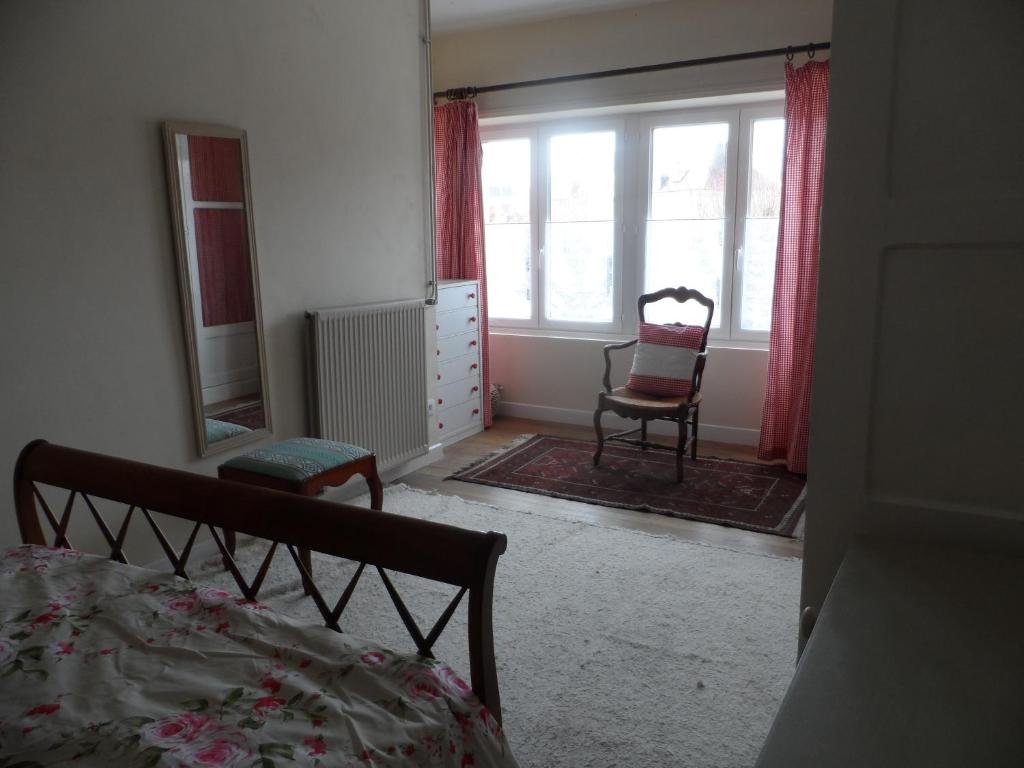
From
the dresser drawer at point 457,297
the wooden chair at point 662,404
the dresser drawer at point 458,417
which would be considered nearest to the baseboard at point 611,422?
the wooden chair at point 662,404

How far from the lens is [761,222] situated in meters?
4.53

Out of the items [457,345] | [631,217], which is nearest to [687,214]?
[631,217]

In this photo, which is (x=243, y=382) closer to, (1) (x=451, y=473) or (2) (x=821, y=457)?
(1) (x=451, y=473)

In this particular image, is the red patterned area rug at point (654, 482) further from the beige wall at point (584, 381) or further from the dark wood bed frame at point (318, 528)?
the dark wood bed frame at point (318, 528)

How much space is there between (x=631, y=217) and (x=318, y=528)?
3920 mm

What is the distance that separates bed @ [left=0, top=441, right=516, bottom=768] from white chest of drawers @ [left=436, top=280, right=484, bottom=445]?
303 centimetres

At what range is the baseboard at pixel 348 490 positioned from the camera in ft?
9.75

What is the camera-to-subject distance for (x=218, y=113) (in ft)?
9.67

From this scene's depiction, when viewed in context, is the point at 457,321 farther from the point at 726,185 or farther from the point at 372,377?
the point at 726,185

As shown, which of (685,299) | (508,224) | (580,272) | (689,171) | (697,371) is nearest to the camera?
(697,371)

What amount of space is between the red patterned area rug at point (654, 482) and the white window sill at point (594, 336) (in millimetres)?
759

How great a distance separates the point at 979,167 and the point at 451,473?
3.23 metres

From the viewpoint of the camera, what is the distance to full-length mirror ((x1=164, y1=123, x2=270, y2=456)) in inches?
111

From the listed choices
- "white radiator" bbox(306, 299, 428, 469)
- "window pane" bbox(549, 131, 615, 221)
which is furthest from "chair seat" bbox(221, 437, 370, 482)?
"window pane" bbox(549, 131, 615, 221)
